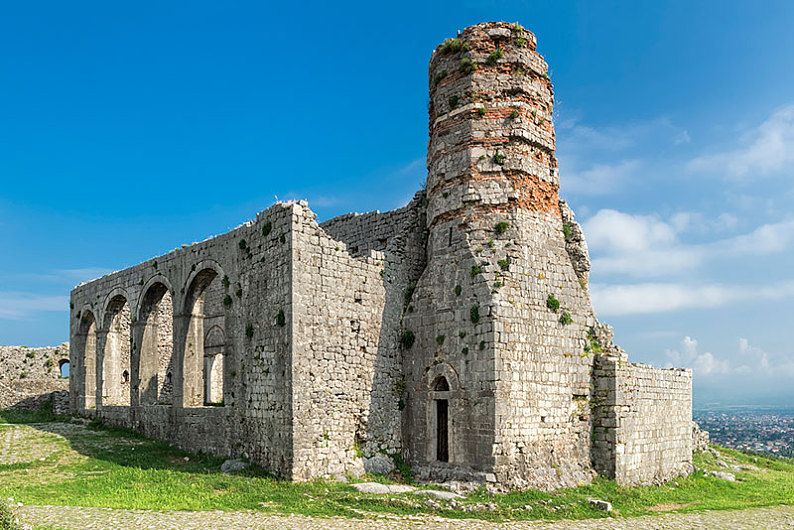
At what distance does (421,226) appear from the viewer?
2020cm

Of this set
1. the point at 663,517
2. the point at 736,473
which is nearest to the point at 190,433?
the point at 663,517

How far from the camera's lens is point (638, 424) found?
18391 millimetres

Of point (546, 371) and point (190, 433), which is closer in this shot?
point (546, 371)

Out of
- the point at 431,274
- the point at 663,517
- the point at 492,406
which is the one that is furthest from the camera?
the point at 431,274

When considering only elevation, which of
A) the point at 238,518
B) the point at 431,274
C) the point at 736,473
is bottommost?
the point at 736,473

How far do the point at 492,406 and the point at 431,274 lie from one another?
407cm

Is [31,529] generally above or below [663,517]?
above

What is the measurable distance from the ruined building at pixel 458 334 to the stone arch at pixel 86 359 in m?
8.98

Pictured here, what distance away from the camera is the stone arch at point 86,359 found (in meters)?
27.3

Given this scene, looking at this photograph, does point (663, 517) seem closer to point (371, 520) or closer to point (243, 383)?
point (371, 520)

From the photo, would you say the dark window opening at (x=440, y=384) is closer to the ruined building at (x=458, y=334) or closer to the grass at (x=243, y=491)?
the ruined building at (x=458, y=334)

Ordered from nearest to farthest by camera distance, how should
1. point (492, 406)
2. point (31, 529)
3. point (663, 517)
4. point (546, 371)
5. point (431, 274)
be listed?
point (31, 529) → point (663, 517) → point (492, 406) → point (546, 371) → point (431, 274)

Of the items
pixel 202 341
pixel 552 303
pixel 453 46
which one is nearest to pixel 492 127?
pixel 453 46

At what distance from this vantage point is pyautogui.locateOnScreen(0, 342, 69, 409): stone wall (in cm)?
3344
